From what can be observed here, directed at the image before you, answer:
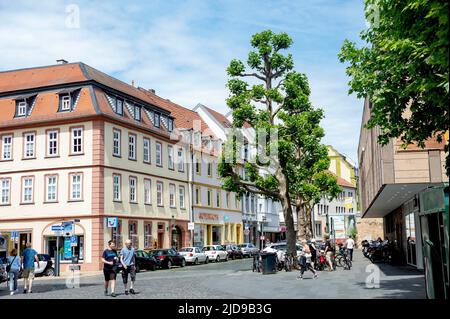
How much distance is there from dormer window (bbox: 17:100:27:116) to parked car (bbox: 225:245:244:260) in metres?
20.3

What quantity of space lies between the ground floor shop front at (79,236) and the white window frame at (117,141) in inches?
184

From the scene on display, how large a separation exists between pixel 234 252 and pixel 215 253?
14.9ft

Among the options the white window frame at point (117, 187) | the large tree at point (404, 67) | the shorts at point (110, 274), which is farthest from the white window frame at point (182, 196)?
the large tree at point (404, 67)

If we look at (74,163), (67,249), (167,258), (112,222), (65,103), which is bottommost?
(167,258)

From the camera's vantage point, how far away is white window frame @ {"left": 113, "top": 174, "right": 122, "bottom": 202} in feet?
140

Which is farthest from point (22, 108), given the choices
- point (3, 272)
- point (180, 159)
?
point (3, 272)

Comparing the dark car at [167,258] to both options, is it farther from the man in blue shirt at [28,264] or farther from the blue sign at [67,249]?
the man in blue shirt at [28,264]

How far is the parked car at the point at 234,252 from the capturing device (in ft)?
171

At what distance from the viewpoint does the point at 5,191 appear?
43.4 meters

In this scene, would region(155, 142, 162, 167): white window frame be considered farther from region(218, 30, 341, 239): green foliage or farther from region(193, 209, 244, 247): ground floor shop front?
region(218, 30, 341, 239): green foliage

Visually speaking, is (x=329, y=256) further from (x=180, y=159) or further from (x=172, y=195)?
(x=180, y=159)

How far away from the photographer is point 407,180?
22.4 meters

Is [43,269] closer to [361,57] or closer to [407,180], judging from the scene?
[407,180]

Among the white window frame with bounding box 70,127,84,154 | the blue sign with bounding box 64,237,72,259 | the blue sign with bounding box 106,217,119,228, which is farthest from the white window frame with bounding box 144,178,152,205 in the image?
the blue sign with bounding box 64,237,72,259
